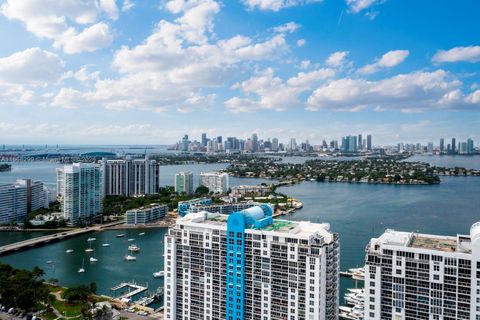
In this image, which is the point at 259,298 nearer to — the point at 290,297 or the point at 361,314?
the point at 290,297

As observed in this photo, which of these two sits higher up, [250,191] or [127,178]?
[127,178]

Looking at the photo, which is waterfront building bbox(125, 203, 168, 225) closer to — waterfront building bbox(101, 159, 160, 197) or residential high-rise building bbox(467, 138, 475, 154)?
waterfront building bbox(101, 159, 160, 197)

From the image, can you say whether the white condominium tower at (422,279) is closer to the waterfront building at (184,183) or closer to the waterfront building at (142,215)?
the waterfront building at (142,215)

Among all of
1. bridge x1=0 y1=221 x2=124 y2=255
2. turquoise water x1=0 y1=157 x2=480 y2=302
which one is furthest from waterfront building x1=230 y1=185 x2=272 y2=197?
bridge x1=0 y1=221 x2=124 y2=255

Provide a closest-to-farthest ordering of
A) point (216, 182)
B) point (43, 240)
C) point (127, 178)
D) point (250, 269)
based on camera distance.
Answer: point (250, 269)
point (43, 240)
point (127, 178)
point (216, 182)

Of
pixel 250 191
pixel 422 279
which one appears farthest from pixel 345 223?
pixel 422 279

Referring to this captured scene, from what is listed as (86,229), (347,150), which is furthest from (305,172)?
(347,150)

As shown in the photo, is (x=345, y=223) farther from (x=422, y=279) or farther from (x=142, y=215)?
(x=422, y=279)
